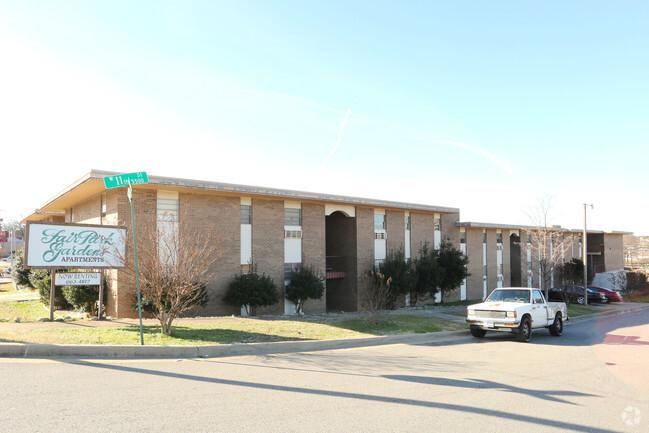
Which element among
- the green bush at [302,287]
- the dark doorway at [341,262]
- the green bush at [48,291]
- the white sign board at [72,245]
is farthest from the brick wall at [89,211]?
the dark doorway at [341,262]

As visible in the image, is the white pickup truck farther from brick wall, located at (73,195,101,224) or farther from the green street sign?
brick wall, located at (73,195,101,224)

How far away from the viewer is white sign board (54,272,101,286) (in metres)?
14.5

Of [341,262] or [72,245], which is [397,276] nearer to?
[341,262]

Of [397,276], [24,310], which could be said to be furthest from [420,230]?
[24,310]

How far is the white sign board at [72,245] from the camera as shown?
13625 millimetres

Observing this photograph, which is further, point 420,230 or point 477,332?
point 420,230

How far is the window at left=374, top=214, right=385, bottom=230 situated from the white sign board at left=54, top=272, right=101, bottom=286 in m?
16.0

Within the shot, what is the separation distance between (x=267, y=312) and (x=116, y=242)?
324 inches

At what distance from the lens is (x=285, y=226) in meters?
22.0

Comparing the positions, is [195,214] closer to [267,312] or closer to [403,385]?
[267,312]

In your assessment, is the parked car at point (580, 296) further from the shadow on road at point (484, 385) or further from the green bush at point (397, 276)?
the shadow on road at point (484, 385)

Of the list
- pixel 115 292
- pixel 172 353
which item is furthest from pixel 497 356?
pixel 115 292

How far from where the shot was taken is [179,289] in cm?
1117

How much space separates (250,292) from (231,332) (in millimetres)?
7080
